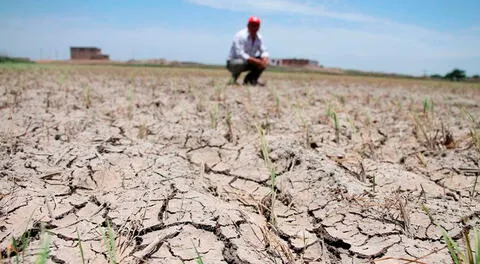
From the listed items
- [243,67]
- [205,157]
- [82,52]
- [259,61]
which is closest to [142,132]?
[205,157]

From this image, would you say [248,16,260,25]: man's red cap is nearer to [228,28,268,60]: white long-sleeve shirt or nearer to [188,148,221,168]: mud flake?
[228,28,268,60]: white long-sleeve shirt

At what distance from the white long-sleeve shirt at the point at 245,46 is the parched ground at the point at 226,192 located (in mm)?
3088

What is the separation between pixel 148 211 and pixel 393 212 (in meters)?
0.91

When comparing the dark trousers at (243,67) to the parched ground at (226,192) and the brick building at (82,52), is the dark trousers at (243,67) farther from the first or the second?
the brick building at (82,52)

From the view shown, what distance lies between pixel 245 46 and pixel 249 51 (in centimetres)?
11

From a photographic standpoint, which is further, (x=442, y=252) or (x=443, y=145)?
(x=443, y=145)

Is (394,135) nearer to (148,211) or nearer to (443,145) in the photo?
(443,145)

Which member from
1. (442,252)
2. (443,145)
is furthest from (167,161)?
(443,145)

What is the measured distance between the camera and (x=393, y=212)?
1383 mm

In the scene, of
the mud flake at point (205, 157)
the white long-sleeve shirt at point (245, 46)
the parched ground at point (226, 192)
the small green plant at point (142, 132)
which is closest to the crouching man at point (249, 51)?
the white long-sleeve shirt at point (245, 46)

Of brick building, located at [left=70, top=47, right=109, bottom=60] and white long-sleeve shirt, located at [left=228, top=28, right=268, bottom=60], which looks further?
brick building, located at [left=70, top=47, right=109, bottom=60]

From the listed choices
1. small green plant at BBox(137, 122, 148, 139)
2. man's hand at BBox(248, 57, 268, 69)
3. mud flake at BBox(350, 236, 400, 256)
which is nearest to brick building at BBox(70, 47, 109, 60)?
man's hand at BBox(248, 57, 268, 69)

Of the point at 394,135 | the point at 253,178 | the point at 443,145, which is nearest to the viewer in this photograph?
the point at 253,178

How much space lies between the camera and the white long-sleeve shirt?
555 cm
